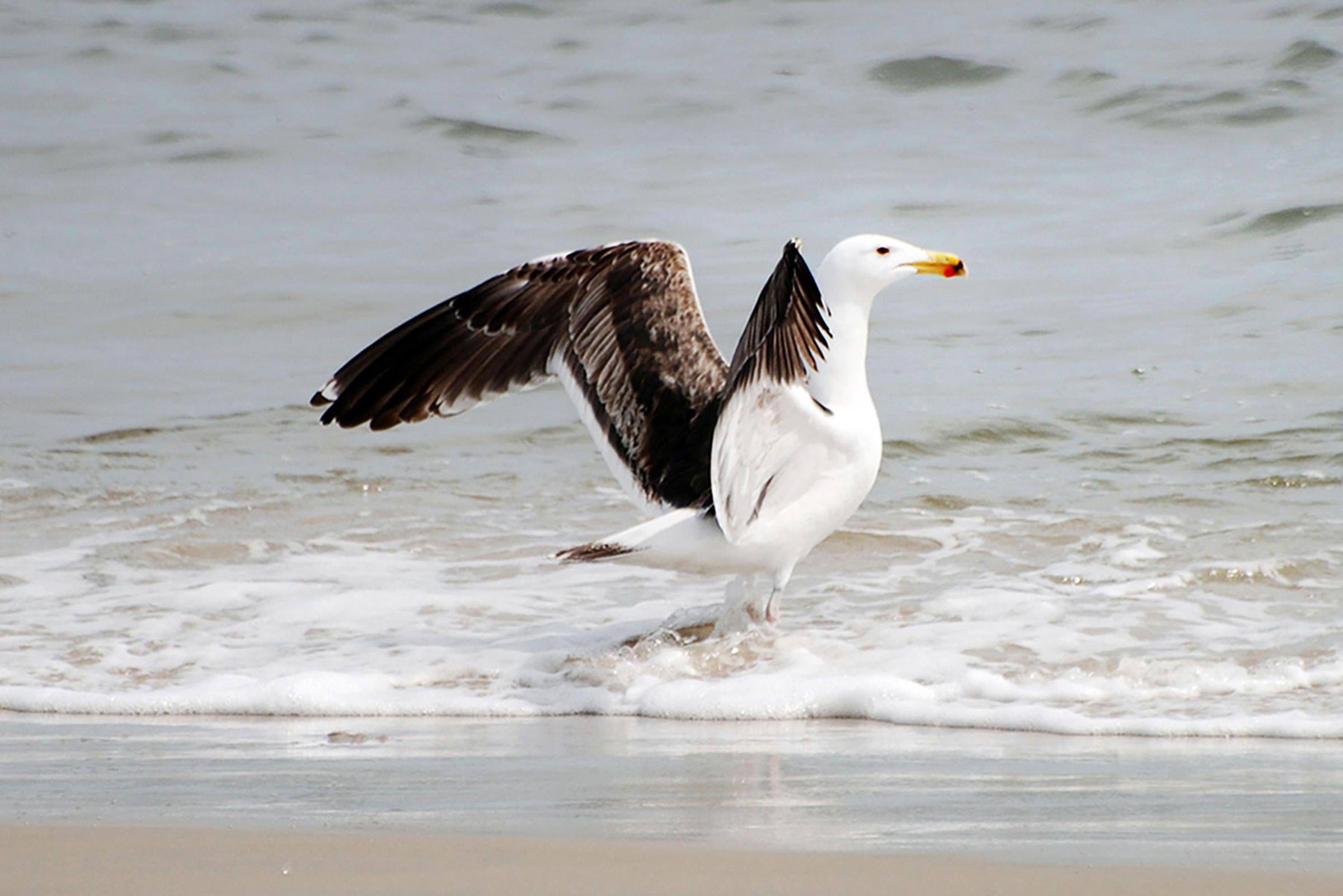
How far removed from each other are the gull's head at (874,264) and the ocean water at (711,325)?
975 mm

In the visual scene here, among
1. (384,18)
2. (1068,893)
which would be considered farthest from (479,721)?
(384,18)

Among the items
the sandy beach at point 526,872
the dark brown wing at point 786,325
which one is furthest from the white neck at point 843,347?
the sandy beach at point 526,872

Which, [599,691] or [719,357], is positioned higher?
[719,357]

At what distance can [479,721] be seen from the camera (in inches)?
179

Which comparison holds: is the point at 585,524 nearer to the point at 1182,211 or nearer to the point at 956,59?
the point at 1182,211

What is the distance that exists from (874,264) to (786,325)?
44.0 inches

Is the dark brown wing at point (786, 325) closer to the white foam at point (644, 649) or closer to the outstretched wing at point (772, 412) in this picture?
the outstretched wing at point (772, 412)

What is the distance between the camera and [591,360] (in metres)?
5.62

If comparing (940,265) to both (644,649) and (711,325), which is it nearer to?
(644,649)

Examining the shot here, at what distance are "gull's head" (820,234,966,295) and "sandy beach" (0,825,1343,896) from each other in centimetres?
284

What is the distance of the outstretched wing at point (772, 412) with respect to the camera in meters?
4.35

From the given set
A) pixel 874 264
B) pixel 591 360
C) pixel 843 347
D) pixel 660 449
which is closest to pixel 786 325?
pixel 843 347

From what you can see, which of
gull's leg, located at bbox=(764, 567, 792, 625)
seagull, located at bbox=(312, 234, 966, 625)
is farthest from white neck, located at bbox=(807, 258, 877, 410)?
gull's leg, located at bbox=(764, 567, 792, 625)

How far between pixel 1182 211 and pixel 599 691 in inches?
329
